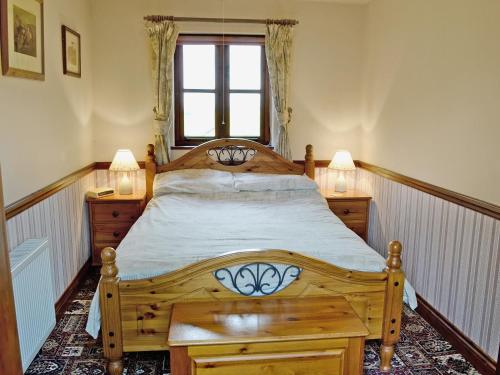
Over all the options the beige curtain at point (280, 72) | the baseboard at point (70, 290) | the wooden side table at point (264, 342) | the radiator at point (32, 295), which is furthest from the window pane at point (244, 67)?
the wooden side table at point (264, 342)

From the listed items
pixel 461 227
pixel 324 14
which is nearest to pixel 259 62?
pixel 324 14

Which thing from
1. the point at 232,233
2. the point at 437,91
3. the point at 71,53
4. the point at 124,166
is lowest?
the point at 232,233

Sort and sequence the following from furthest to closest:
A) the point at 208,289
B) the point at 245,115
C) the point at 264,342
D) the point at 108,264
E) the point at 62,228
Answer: the point at 245,115
the point at 62,228
the point at 208,289
the point at 108,264
the point at 264,342

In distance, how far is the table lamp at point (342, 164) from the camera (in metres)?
4.05

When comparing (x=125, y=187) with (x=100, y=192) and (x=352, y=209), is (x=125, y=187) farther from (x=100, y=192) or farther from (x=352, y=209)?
(x=352, y=209)

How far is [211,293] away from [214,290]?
2 centimetres

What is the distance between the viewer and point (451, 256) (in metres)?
2.73

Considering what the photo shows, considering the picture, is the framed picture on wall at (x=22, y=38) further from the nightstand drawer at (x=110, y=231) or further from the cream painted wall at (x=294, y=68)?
the nightstand drawer at (x=110, y=231)

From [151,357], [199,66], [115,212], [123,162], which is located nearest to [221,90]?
[199,66]

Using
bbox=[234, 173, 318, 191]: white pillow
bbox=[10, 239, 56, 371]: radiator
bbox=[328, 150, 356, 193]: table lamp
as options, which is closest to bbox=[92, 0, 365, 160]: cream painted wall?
bbox=[328, 150, 356, 193]: table lamp

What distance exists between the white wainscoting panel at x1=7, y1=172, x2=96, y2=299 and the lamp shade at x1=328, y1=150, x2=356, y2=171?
2.27 m

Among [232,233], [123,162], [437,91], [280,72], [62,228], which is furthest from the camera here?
[280,72]

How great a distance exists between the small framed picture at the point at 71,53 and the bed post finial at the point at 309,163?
2133 millimetres

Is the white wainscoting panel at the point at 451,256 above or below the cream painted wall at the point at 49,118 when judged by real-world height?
below
